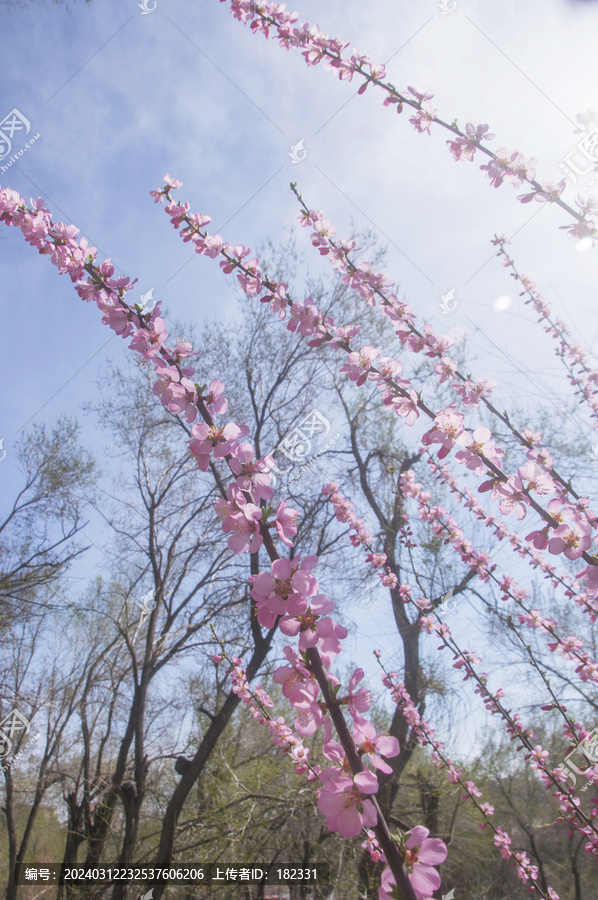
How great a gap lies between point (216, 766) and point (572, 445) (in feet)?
26.0

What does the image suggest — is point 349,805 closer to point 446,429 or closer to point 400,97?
point 446,429

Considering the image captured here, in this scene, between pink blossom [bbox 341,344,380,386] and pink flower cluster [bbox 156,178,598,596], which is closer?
pink flower cluster [bbox 156,178,598,596]

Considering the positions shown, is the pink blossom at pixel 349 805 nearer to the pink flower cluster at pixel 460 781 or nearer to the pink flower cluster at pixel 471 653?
the pink flower cluster at pixel 471 653

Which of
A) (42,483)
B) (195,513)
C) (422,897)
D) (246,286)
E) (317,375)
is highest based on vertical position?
(317,375)

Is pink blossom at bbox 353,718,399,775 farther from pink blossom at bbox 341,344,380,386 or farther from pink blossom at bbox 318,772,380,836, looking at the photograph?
pink blossom at bbox 341,344,380,386

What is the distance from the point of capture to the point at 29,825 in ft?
33.1

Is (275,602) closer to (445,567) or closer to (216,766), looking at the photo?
(445,567)

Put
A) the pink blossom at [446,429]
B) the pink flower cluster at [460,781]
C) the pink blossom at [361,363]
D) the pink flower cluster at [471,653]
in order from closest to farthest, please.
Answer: the pink blossom at [446,429], the pink blossom at [361,363], the pink flower cluster at [471,653], the pink flower cluster at [460,781]

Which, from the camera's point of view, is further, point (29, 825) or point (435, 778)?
point (29, 825)

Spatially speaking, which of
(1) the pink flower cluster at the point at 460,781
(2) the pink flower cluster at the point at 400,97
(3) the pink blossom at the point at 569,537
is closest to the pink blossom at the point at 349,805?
(3) the pink blossom at the point at 569,537

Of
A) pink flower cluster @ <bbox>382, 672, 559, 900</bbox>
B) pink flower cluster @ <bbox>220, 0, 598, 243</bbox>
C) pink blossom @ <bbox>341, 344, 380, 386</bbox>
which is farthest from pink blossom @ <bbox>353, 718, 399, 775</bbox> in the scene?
pink flower cluster @ <bbox>382, 672, 559, 900</bbox>

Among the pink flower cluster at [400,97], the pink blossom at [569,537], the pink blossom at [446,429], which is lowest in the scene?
the pink blossom at [569,537]

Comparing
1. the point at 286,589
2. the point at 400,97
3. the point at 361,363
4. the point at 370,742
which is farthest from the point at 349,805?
the point at 400,97

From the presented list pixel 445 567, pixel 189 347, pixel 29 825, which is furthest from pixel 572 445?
pixel 29 825
